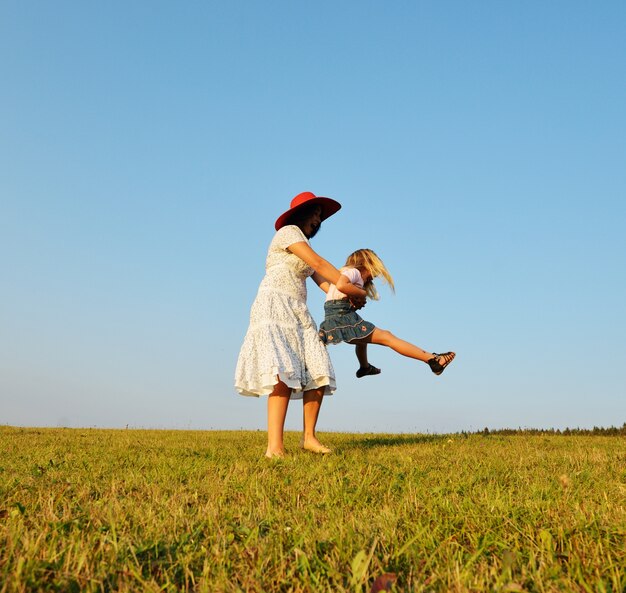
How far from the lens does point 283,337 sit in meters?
7.13

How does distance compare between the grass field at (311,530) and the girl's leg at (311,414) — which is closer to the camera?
the grass field at (311,530)

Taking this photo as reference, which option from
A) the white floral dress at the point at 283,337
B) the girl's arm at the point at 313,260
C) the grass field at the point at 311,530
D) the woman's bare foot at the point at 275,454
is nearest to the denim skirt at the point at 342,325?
the white floral dress at the point at 283,337

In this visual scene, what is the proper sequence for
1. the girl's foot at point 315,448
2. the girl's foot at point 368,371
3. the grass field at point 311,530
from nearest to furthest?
1. the grass field at point 311,530
2. the girl's foot at point 315,448
3. the girl's foot at point 368,371

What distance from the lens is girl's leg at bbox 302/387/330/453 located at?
7613mm

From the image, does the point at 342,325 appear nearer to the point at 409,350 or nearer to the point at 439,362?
the point at 409,350

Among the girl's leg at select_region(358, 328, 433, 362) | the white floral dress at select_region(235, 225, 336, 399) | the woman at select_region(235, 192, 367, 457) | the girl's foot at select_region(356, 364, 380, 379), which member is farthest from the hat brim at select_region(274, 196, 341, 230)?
the girl's foot at select_region(356, 364, 380, 379)

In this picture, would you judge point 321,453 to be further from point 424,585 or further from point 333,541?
point 424,585

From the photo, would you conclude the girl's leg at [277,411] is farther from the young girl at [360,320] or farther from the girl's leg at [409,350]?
the girl's leg at [409,350]

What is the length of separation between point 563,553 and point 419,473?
2692 mm

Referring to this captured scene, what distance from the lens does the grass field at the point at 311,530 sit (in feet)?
7.91

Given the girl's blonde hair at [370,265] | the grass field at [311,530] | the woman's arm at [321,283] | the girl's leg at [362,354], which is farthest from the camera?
the girl's leg at [362,354]

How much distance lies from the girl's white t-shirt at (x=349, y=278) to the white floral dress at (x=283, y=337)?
1.55 feet

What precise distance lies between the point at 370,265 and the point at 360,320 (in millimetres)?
756

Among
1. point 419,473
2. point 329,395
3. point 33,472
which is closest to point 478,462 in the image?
point 419,473
